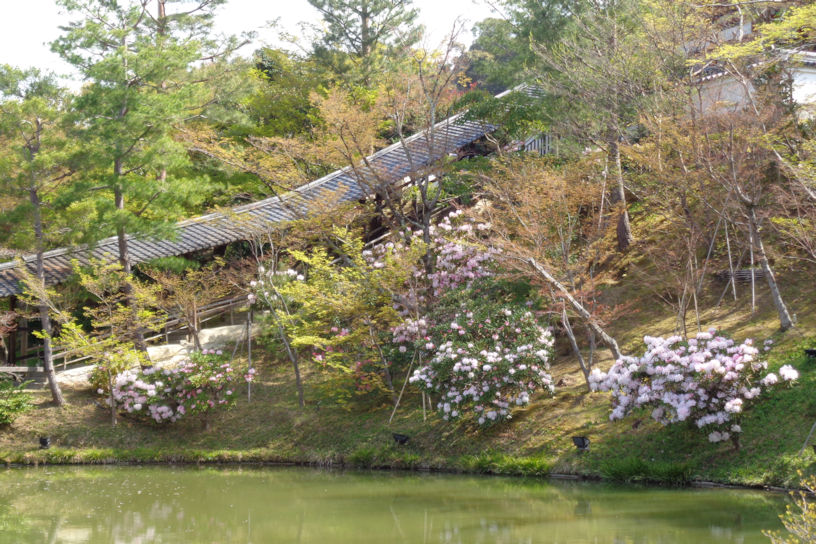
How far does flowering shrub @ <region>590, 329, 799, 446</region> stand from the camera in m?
10.2

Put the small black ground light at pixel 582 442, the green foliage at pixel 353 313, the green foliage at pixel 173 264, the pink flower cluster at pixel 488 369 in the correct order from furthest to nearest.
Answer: the green foliage at pixel 173 264 → the green foliage at pixel 353 313 → the pink flower cluster at pixel 488 369 → the small black ground light at pixel 582 442

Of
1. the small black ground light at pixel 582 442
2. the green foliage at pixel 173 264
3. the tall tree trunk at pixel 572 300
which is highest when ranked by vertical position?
the green foliage at pixel 173 264

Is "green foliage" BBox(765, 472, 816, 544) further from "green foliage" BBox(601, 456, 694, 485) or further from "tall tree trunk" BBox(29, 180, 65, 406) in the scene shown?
"tall tree trunk" BBox(29, 180, 65, 406)

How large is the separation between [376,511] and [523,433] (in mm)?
3653

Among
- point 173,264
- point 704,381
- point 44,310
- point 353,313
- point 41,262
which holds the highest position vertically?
point 41,262

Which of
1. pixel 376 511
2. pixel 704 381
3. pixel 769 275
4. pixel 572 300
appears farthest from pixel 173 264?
pixel 769 275

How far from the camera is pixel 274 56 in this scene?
966 inches

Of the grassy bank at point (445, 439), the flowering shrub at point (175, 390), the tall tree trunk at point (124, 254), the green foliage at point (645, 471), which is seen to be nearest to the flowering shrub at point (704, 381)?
the grassy bank at point (445, 439)

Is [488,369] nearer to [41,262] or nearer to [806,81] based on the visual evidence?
[41,262]

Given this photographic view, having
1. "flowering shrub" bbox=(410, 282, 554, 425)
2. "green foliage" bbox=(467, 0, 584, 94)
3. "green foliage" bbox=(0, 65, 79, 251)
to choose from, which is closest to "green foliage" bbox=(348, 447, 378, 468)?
"flowering shrub" bbox=(410, 282, 554, 425)

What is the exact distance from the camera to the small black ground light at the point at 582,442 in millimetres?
11641

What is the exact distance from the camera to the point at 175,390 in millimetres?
15836

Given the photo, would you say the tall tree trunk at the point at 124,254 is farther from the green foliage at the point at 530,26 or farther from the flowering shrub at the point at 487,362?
the green foliage at the point at 530,26

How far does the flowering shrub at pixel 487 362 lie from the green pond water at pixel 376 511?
4.07 feet
